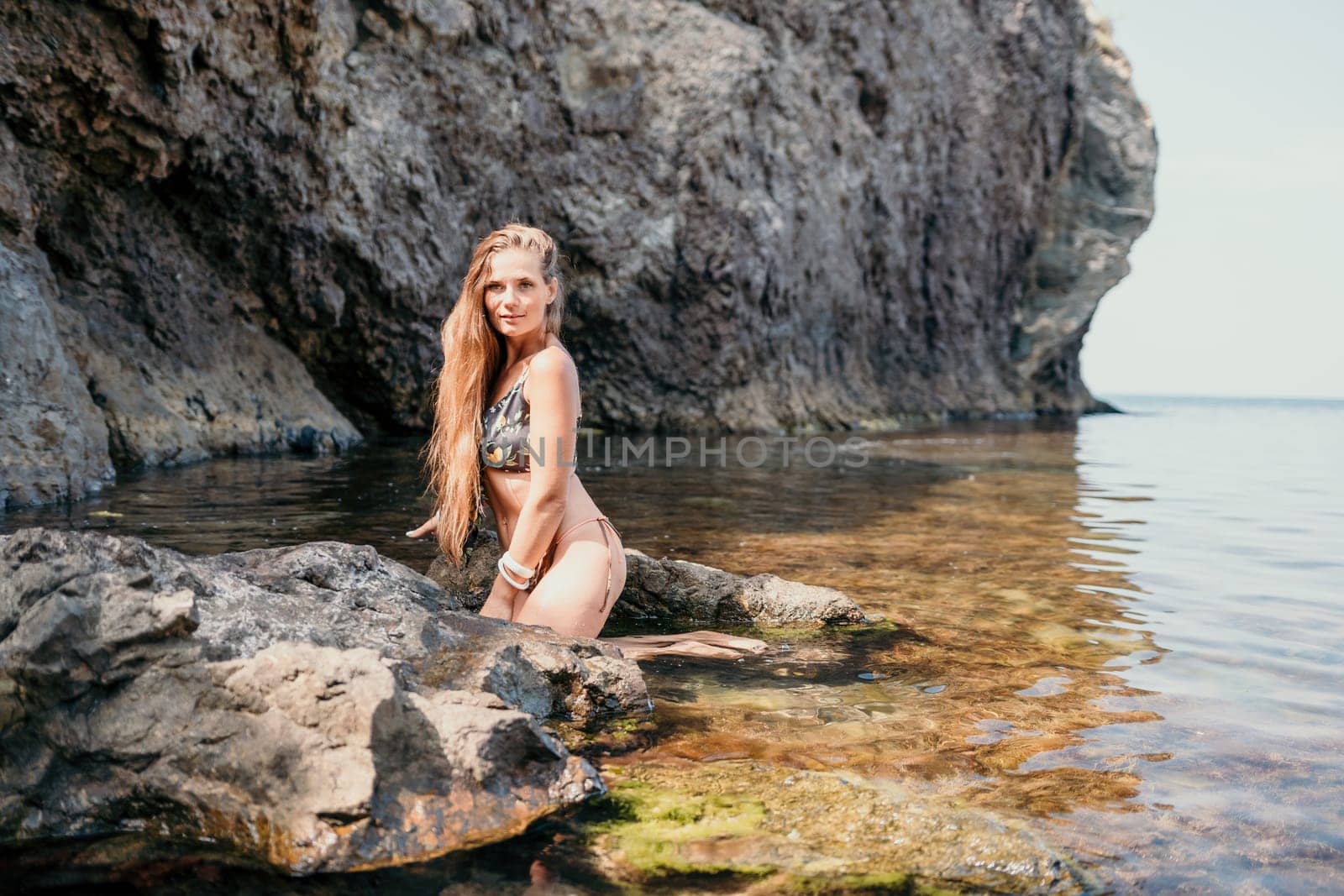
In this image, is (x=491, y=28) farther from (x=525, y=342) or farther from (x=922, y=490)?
(x=525, y=342)

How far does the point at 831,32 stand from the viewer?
66.9 feet

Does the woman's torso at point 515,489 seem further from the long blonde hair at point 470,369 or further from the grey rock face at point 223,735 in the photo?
the grey rock face at point 223,735

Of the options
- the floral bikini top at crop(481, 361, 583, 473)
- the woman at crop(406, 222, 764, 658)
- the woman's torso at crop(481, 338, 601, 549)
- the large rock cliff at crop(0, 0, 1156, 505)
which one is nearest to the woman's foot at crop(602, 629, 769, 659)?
the woman at crop(406, 222, 764, 658)

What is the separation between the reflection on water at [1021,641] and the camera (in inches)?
95.7

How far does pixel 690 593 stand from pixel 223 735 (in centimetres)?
243

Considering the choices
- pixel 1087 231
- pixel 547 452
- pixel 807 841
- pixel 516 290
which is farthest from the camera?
pixel 1087 231

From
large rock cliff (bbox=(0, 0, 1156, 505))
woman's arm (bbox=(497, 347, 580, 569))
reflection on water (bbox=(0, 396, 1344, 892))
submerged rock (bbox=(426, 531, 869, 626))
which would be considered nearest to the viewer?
reflection on water (bbox=(0, 396, 1344, 892))

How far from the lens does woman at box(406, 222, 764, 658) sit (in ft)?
11.5

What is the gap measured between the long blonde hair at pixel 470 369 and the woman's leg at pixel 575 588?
43 cm

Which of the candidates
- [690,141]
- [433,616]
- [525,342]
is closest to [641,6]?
[690,141]

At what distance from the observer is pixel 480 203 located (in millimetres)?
13695

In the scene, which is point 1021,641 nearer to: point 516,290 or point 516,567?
point 516,567

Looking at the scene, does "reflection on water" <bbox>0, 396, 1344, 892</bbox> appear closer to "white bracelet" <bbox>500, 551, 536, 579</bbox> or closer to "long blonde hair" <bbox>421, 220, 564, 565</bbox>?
"white bracelet" <bbox>500, 551, 536, 579</bbox>

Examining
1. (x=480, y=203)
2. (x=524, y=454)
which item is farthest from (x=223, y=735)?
(x=480, y=203)
